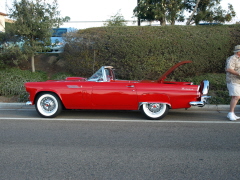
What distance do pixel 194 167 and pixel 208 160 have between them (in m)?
0.39

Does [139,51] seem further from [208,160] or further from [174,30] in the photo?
[208,160]

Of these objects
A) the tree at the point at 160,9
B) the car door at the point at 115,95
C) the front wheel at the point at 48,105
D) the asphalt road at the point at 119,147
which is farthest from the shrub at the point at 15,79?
the tree at the point at 160,9

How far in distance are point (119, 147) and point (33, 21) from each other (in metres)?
8.71

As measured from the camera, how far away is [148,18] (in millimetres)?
13719

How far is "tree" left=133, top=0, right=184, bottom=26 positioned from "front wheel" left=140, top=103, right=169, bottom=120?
7122mm

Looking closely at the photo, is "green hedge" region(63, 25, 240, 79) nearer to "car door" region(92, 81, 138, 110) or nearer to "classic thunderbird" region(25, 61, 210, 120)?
"classic thunderbird" region(25, 61, 210, 120)

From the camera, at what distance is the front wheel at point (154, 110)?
6.98 metres

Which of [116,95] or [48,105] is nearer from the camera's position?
[116,95]

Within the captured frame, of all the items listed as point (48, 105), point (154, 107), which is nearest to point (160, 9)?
point (154, 107)

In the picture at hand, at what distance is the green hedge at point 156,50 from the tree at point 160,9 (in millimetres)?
1468

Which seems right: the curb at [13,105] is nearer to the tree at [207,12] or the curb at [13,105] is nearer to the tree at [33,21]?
the tree at [33,21]

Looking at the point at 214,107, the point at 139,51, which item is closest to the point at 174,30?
the point at 139,51

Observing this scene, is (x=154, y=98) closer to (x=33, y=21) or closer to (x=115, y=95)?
(x=115, y=95)

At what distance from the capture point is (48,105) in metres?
7.25
